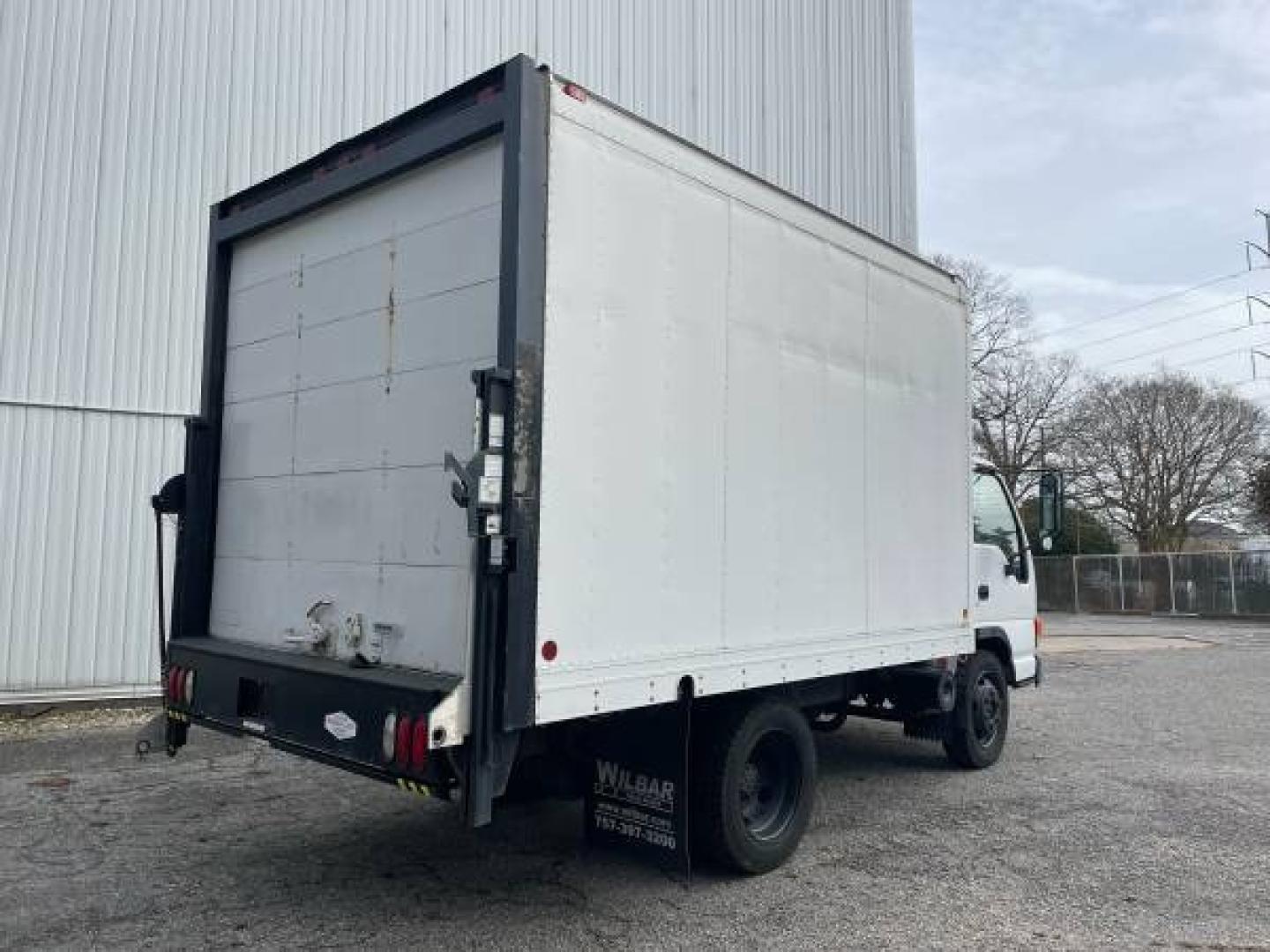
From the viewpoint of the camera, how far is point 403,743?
3.72 metres

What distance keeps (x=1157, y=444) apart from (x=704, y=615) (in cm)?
3756

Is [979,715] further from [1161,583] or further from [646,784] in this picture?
[1161,583]

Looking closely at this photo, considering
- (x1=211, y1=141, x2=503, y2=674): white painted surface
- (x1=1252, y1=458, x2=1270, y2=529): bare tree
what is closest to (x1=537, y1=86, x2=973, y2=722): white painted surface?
(x1=211, y1=141, x2=503, y2=674): white painted surface

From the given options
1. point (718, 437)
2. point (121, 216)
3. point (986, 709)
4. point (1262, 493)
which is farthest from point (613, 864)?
point (1262, 493)

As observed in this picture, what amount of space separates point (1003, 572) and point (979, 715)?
3.67 ft

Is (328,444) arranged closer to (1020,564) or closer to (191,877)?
(191,877)

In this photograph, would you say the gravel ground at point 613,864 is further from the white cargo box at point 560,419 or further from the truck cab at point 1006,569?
the white cargo box at point 560,419

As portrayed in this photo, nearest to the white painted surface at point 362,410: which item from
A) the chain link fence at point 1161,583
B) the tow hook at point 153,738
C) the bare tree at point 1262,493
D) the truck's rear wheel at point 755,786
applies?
the tow hook at point 153,738

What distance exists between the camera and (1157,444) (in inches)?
1444

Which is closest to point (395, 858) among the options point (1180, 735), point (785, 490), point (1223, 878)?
point (785, 490)

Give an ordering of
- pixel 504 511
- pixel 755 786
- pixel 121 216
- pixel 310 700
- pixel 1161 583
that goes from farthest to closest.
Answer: pixel 1161 583 < pixel 121 216 < pixel 755 786 < pixel 310 700 < pixel 504 511

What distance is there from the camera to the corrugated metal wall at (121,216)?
953cm

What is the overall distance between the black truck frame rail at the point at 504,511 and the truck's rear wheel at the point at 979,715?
4449mm

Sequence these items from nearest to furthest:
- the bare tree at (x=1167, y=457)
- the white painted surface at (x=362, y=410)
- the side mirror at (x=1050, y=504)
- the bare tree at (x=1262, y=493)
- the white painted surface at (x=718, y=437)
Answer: the white painted surface at (x=718, y=437) < the white painted surface at (x=362, y=410) < the side mirror at (x=1050, y=504) < the bare tree at (x=1262, y=493) < the bare tree at (x=1167, y=457)
